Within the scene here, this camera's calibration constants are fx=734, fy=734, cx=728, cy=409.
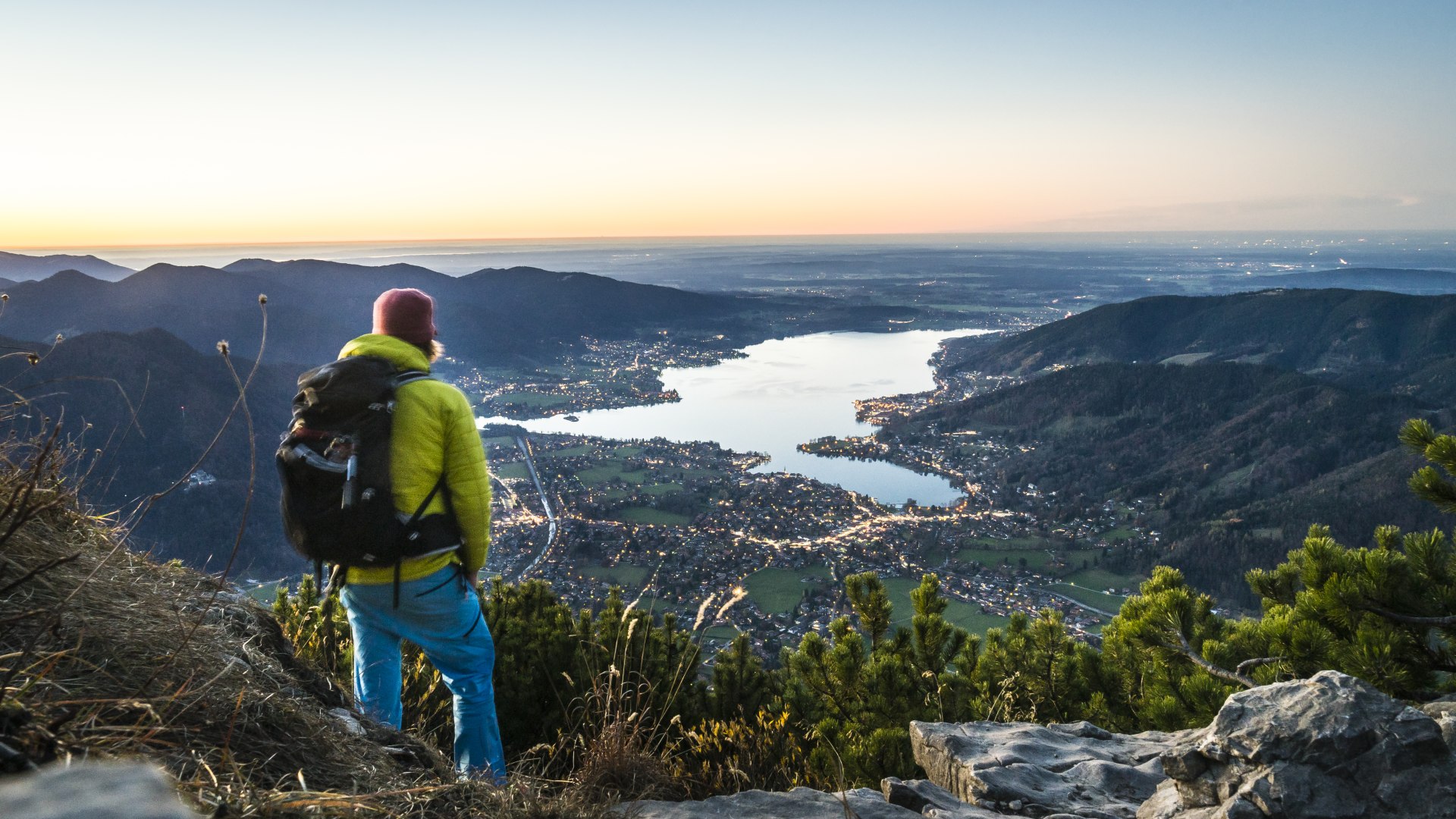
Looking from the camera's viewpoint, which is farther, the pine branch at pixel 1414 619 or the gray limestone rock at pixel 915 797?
the pine branch at pixel 1414 619

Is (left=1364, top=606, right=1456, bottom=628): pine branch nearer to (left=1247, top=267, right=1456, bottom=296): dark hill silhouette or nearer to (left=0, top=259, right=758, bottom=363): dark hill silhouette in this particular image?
(left=0, top=259, right=758, bottom=363): dark hill silhouette

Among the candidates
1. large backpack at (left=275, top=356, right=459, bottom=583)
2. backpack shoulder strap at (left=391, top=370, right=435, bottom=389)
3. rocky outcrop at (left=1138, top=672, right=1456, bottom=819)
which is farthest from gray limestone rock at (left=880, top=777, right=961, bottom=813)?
backpack shoulder strap at (left=391, top=370, right=435, bottom=389)

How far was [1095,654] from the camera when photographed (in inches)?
190

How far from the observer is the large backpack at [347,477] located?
2.91 m

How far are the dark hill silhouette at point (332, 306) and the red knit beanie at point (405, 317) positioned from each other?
104ft

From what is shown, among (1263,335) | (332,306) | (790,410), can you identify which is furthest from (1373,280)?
(332,306)

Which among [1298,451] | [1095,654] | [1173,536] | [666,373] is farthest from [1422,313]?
[1095,654]

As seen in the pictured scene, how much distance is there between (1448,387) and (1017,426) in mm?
35729

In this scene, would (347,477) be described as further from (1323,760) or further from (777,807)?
(1323,760)

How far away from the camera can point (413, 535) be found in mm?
2967

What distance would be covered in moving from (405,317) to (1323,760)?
374 centimetres

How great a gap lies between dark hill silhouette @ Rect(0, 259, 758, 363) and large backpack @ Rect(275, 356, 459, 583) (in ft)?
105

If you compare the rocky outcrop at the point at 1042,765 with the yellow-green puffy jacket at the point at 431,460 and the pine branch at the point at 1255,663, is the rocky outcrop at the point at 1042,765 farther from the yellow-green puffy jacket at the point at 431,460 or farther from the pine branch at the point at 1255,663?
the yellow-green puffy jacket at the point at 431,460

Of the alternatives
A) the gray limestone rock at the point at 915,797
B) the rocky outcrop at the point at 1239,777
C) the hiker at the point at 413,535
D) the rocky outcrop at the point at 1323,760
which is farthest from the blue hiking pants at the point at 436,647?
the rocky outcrop at the point at 1323,760
